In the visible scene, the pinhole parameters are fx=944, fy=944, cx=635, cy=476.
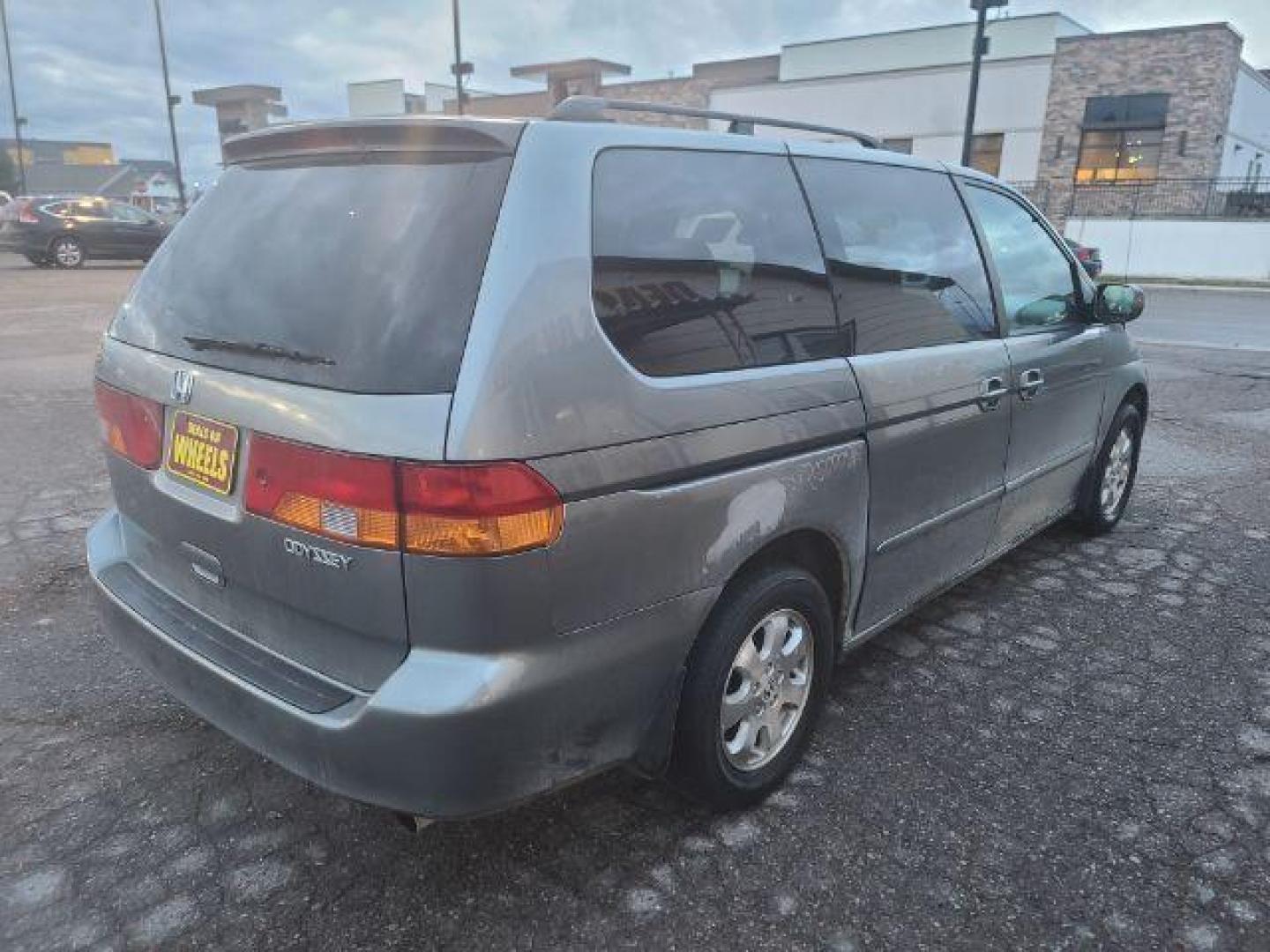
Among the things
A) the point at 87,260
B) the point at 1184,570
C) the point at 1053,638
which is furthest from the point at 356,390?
the point at 87,260

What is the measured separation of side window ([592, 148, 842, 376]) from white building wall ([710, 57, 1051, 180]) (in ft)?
93.7

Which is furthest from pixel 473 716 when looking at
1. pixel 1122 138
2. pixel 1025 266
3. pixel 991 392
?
pixel 1122 138

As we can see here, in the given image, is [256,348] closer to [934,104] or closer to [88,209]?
[88,209]

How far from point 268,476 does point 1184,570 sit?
13.4 feet

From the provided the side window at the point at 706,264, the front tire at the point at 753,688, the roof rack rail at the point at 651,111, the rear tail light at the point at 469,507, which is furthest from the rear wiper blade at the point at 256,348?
the front tire at the point at 753,688

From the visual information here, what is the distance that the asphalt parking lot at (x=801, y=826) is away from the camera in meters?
2.19

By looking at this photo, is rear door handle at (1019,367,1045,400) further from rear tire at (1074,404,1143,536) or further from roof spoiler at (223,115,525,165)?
roof spoiler at (223,115,525,165)

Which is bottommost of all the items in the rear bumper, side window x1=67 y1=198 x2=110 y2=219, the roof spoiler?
the rear bumper

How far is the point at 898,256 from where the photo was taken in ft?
9.98

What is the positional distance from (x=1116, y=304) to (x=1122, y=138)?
95.3 feet

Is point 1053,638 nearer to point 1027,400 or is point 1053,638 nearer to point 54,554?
point 1027,400

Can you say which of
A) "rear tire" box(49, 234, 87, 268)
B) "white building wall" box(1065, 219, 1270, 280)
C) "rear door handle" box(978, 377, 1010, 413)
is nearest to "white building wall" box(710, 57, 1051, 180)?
"white building wall" box(1065, 219, 1270, 280)

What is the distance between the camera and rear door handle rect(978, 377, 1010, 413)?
3262mm

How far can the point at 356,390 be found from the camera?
191 centimetres
